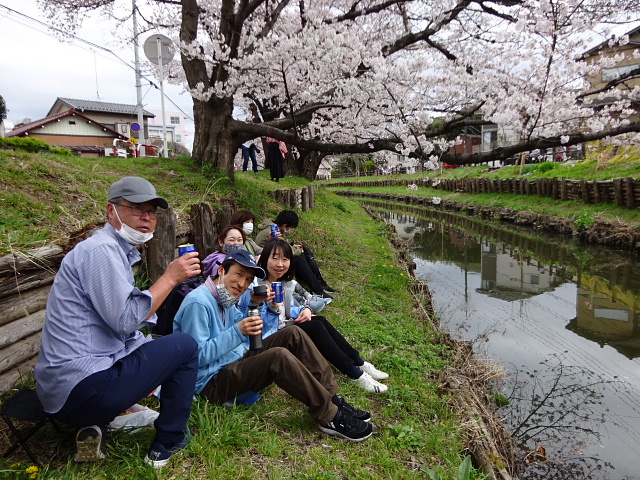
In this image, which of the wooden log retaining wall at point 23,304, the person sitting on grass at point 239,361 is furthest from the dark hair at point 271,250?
the wooden log retaining wall at point 23,304

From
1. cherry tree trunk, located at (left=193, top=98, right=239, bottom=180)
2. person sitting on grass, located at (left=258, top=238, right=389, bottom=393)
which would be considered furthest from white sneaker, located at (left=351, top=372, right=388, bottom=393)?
cherry tree trunk, located at (left=193, top=98, right=239, bottom=180)

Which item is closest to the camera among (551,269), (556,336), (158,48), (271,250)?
(271,250)

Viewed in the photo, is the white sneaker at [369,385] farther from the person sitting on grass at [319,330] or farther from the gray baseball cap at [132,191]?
the gray baseball cap at [132,191]

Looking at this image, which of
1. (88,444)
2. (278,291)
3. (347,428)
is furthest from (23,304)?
(347,428)

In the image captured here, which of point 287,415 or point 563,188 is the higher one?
point 563,188

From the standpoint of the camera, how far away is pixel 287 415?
297 cm

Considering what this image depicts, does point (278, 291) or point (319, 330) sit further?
point (319, 330)

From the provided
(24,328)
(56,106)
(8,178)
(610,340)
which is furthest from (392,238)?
(56,106)

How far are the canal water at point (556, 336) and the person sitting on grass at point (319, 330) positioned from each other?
1.40 meters

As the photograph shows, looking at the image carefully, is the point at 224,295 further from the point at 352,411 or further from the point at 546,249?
the point at 546,249

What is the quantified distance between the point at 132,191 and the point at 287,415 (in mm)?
1869

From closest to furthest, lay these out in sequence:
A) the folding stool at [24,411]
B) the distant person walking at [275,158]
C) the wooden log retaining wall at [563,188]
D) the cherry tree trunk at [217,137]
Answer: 1. the folding stool at [24,411]
2. the cherry tree trunk at [217,137]
3. the wooden log retaining wall at [563,188]
4. the distant person walking at [275,158]

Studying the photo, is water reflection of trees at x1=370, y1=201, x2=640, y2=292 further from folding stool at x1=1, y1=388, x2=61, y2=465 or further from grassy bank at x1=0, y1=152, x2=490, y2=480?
folding stool at x1=1, y1=388, x2=61, y2=465

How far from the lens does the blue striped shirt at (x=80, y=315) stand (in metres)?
1.88
